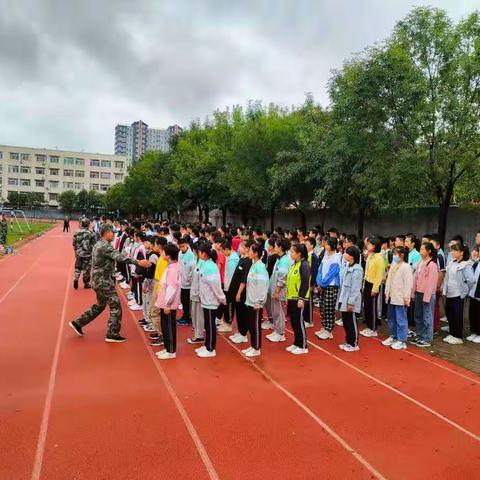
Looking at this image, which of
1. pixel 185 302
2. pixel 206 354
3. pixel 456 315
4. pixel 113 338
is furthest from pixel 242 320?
pixel 456 315

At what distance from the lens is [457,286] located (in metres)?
7.96

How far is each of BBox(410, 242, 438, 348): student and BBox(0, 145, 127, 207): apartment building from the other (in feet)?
324

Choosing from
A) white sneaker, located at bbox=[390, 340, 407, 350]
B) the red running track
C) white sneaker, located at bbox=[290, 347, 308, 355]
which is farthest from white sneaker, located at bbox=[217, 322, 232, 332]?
white sneaker, located at bbox=[390, 340, 407, 350]

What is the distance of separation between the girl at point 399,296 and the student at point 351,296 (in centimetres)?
58

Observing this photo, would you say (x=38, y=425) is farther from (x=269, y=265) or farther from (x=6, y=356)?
(x=269, y=265)

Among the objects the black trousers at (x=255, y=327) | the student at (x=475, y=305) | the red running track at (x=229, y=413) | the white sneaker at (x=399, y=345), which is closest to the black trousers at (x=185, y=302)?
the red running track at (x=229, y=413)

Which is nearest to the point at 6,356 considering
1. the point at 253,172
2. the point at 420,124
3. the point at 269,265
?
the point at 269,265

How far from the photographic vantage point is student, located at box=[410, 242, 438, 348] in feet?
25.1

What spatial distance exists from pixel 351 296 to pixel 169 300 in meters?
2.75

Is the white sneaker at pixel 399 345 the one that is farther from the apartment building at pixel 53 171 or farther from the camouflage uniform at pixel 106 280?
the apartment building at pixel 53 171

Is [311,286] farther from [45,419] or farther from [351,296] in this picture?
[45,419]

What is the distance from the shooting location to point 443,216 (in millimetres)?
11844

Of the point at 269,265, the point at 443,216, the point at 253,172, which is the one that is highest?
the point at 253,172

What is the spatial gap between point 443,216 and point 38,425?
10363 mm
